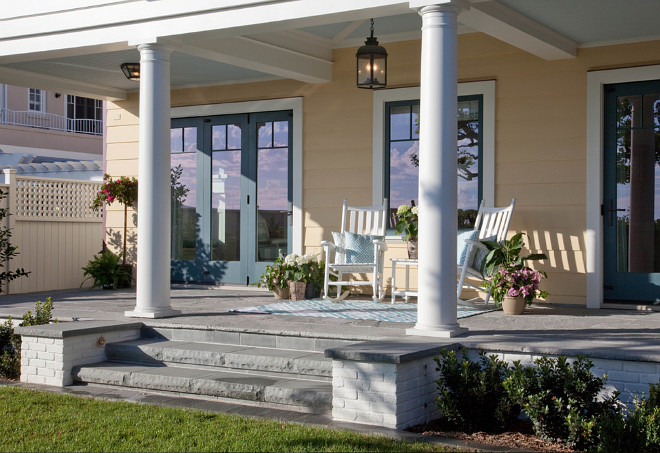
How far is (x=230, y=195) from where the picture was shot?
8.70 meters

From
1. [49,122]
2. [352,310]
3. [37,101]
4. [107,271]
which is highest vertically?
[37,101]

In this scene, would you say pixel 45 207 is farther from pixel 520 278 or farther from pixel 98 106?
pixel 98 106

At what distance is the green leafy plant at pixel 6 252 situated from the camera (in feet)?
27.3

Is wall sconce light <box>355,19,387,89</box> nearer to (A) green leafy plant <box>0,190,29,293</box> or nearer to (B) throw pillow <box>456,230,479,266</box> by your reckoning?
(B) throw pillow <box>456,230,479,266</box>

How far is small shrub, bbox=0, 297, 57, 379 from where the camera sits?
218 inches

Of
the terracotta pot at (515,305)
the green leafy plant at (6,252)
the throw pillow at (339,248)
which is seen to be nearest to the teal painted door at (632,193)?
the terracotta pot at (515,305)

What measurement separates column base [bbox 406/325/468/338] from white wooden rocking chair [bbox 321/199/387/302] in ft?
7.09

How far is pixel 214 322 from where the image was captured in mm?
5703

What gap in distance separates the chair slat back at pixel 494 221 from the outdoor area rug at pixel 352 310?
0.63 metres

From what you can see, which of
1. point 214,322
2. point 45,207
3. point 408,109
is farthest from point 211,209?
point 214,322

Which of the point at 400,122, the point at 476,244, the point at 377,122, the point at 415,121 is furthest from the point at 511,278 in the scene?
the point at 377,122

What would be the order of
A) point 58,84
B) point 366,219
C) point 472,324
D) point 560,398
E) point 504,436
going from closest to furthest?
point 560,398, point 504,436, point 472,324, point 366,219, point 58,84

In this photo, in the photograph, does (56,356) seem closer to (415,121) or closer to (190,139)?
(415,121)

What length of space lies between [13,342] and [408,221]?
3.50 m
